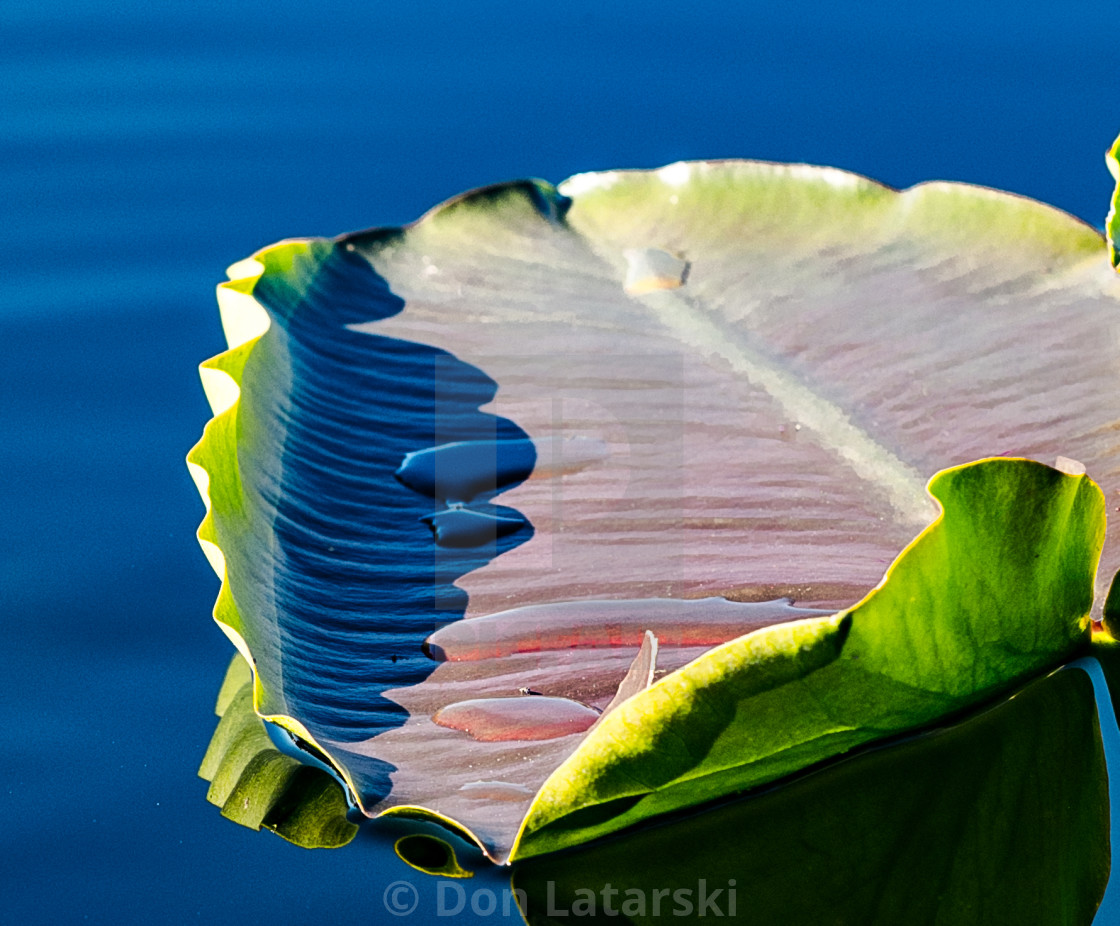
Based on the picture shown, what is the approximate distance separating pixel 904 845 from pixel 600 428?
0.43m

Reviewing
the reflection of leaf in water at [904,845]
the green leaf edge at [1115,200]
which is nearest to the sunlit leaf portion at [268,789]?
the reflection of leaf in water at [904,845]

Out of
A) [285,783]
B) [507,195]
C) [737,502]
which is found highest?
[507,195]

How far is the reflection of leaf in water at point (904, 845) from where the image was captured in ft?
2.04

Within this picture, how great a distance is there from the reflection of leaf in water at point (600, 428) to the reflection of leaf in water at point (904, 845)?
0.03 meters

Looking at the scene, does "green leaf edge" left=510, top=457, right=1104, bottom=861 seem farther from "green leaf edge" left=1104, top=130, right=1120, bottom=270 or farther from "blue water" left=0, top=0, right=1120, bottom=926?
"green leaf edge" left=1104, top=130, right=1120, bottom=270

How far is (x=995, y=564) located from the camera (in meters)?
0.62

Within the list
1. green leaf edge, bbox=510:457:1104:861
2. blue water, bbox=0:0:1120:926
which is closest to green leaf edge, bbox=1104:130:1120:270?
green leaf edge, bbox=510:457:1104:861

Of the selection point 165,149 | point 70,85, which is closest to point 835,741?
point 165,149

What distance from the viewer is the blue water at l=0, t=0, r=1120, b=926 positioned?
692mm

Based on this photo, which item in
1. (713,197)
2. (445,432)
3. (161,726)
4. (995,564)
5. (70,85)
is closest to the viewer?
(995,564)

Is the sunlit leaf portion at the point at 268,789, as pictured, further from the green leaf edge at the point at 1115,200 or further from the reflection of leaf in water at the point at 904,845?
the green leaf edge at the point at 1115,200

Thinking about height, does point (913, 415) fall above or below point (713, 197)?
below

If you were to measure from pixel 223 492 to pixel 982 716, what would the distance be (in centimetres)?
46

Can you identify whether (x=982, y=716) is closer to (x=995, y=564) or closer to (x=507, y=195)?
(x=995, y=564)
